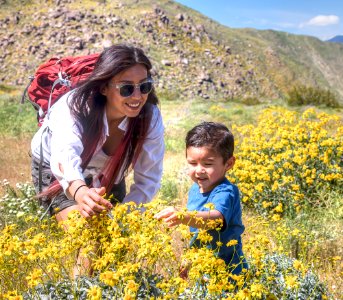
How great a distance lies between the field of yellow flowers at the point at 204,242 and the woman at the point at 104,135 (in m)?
0.31

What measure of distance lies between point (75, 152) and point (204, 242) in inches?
35.0

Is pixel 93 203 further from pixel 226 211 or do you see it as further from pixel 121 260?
pixel 226 211

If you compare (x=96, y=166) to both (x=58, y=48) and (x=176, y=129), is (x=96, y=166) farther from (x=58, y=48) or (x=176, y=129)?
(x=58, y=48)

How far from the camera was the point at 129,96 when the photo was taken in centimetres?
262

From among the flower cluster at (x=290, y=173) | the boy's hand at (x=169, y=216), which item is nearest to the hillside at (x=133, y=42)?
the flower cluster at (x=290, y=173)

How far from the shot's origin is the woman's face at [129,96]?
261 cm

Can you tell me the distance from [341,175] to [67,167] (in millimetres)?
3278

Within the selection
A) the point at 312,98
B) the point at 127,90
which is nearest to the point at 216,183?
the point at 127,90

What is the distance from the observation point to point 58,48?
1672 inches

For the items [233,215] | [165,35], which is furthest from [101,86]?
[165,35]

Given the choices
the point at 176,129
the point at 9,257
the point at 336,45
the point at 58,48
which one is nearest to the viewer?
the point at 9,257

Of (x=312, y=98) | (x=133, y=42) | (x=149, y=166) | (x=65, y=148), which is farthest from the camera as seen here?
(x=133, y=42)

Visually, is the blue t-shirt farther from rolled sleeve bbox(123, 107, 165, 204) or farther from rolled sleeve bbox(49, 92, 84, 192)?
rolled sleeve bbox(49, 92, 84, 192)

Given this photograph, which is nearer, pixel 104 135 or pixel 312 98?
pixel 104 135
